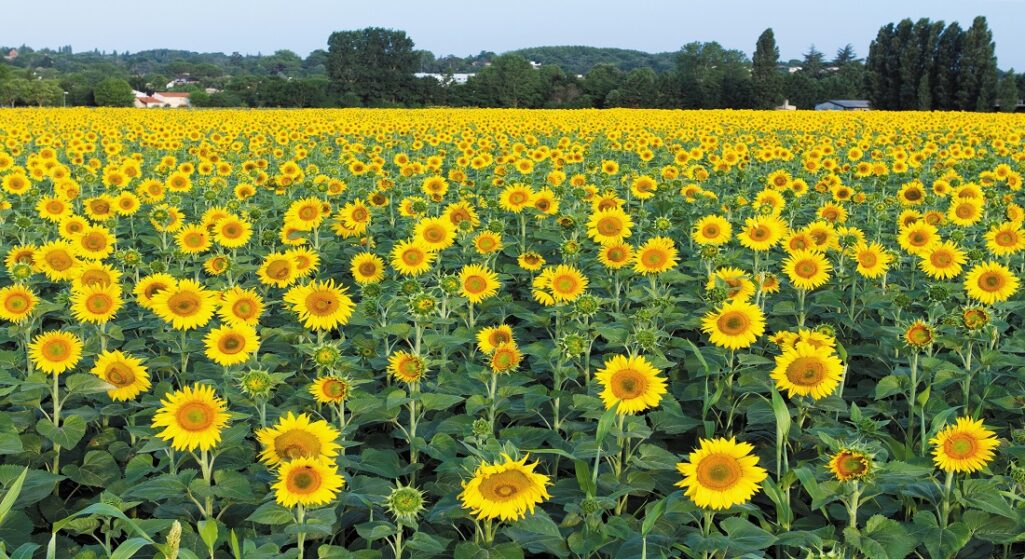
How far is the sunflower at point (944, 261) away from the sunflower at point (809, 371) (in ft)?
7.69

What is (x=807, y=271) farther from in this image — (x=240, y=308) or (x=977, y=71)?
(x=977, y=71)

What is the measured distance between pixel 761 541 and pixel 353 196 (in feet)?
27.3

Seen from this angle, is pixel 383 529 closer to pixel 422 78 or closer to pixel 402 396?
pixel 402 396

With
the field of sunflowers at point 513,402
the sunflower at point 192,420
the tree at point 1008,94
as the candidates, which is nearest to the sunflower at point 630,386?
the field of sunflowers at point 513,402

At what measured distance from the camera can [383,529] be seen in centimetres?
259

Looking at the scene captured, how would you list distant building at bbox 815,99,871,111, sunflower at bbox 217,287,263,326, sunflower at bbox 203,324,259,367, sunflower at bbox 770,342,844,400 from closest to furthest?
sunflower at bbox 770,342,844,400 < sunflower at bbox 203,324,259,367 < sunflower at bbox 217,287,263,326 < distant building at bbox 815,99,871,111

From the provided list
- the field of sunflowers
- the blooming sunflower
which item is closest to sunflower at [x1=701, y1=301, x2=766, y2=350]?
the field of sunflowers

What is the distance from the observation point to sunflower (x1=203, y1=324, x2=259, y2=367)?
3730 millimetres

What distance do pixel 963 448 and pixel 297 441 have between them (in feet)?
7.94

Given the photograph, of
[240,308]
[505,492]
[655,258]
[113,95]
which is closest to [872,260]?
[655,258]

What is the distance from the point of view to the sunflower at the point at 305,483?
2584 millimetres

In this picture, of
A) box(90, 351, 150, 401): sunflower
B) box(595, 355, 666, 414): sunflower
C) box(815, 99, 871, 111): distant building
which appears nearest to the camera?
box(595, 355, 666, 414): sunflower

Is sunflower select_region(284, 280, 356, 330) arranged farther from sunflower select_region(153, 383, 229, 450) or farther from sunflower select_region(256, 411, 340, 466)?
sunflower select_region(256, 411, 340, 466)

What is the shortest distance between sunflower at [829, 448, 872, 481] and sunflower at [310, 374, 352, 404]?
187 centimetres
